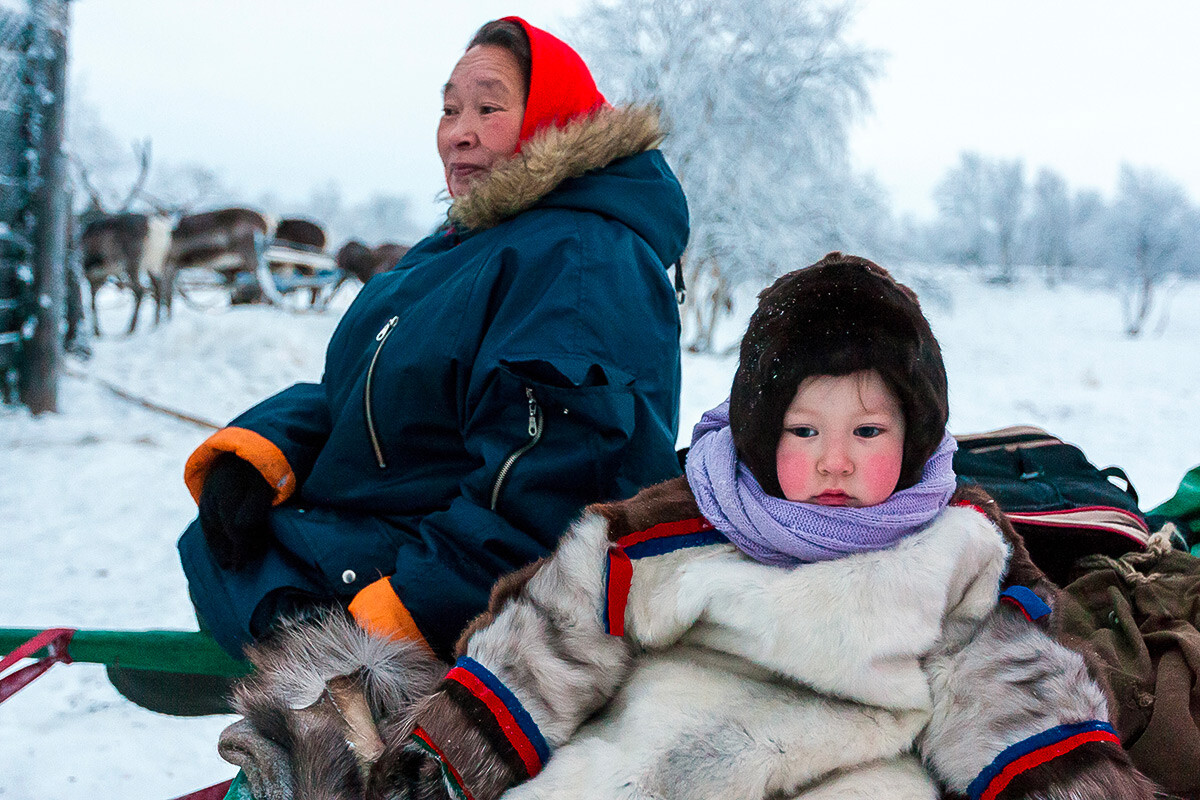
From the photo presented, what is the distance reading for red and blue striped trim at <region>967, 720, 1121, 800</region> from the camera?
94 cm

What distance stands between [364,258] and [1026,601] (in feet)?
42.6

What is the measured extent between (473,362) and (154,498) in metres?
3.83

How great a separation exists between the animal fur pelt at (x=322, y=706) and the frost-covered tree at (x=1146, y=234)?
23351 mm

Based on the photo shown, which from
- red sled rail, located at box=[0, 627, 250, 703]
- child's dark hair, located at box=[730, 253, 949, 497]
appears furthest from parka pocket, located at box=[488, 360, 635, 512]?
red sled rail, located at box=[0, 627, 250, 703]

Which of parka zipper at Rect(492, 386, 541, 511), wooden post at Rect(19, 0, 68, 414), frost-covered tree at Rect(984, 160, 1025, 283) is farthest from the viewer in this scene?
frost-covered tree at Rect(984, 160, 1025, 283)

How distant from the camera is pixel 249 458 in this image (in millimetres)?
1553

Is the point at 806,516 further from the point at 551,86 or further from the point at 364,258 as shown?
the point at 364,258

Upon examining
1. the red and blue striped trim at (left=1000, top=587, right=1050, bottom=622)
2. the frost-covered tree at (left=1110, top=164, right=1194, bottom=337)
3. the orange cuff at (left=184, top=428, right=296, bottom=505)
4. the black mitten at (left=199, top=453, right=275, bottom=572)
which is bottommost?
the black mitten at (left=199, top=453, right=275, bottom=572)

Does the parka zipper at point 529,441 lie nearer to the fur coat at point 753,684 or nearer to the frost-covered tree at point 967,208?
the fur coat at point 753,684

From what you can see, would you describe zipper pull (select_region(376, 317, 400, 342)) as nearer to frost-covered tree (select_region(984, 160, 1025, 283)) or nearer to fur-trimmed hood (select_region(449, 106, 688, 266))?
fur-trimmed hood (select_region(449, 106, 688, 266))

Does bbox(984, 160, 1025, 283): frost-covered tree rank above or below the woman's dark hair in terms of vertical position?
above

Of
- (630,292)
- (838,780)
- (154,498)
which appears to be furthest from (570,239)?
(154,498)

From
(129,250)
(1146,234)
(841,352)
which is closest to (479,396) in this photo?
(841,352)

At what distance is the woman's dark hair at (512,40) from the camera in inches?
66.8
